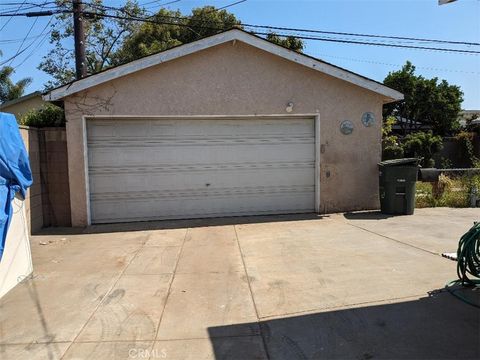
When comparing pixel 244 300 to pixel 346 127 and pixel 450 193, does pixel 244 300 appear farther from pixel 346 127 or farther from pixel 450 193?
pixel 450 193

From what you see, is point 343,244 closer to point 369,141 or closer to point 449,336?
point 449,336

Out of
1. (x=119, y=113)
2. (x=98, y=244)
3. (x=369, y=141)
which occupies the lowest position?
(x=98, y=244)

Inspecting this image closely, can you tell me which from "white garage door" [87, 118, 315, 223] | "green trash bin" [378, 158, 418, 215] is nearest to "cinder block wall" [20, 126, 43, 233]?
"white garage door" [87, 118, 315, 223]

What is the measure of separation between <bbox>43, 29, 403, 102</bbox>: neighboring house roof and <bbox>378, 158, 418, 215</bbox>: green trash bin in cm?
180

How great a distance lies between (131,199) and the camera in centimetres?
947

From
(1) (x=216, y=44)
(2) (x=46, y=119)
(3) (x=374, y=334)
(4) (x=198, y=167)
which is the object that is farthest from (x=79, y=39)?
(3) (x=374, y=334)

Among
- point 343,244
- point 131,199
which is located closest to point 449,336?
point 343,244

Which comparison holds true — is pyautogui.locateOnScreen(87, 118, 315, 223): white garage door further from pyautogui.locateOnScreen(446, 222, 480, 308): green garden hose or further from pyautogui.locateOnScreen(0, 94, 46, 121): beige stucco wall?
pyautogui.locateOnScreen(0, 94, 46, 121): beige stucco wall

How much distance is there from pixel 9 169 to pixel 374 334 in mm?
4530

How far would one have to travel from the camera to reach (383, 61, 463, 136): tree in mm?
28094

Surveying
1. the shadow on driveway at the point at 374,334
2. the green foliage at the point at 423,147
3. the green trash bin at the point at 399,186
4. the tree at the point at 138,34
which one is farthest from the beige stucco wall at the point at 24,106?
the shadow on driveway at the point at 374,334

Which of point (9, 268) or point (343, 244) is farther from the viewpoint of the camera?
point (343, 244)

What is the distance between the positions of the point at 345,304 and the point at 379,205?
21.6 feet

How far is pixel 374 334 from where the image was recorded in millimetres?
3660
